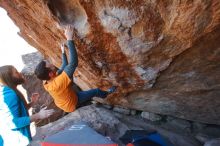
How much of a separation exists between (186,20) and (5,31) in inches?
589

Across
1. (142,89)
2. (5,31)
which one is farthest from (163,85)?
(5,31)

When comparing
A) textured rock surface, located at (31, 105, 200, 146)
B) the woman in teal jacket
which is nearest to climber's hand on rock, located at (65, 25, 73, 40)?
the woman in teal jacket

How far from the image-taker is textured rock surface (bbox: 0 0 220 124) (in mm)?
4117

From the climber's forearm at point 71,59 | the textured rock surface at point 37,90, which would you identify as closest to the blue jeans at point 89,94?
the climber's forearm at point 71,59

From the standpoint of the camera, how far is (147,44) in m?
4.67

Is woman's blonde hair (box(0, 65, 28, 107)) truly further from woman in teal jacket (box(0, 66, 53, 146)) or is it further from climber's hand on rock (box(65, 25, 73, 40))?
climber's hand on rock (box(65, 25, 73, 40))

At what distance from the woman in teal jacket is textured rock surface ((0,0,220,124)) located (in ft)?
3.35

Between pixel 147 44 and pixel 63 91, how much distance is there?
5.39ft

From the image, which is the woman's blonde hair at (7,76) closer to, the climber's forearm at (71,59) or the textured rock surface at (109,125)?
the climber's forearm at (71,59)

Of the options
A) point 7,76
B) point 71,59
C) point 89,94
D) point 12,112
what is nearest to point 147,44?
point 71,59

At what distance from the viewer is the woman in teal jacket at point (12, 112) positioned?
4684 mm

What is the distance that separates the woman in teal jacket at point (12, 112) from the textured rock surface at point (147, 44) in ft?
3.35

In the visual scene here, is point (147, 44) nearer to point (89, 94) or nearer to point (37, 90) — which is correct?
point (89, 94)

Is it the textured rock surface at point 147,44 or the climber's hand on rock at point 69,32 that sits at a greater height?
the textured rock surface at point 147,44
